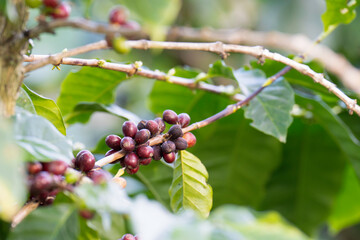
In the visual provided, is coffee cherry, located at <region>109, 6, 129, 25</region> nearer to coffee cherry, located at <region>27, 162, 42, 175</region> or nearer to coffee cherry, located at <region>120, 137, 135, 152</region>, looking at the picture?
coffee cherry, located at <region>120, 137, 135, 152</region>

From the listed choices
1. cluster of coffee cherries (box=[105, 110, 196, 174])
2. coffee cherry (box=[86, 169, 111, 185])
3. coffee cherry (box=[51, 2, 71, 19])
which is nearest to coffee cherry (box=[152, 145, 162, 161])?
cluster of coffee cherries (box=[105, 110, 196, 174])

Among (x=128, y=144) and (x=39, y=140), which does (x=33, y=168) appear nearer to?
(x=39, y=140)

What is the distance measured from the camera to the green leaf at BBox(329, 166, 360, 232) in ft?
4.07

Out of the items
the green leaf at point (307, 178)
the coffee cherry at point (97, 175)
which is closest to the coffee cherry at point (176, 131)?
the coffee cherry at point (97, 175)

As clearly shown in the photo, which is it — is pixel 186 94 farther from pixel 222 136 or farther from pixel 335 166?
pixel 335 166

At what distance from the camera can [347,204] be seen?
49.5 inches

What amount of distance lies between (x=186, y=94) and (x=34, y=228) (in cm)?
66

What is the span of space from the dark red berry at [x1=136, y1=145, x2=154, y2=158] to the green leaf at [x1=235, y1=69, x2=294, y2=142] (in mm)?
214

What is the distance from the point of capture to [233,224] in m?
0.36

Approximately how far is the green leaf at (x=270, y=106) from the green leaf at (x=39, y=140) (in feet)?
1.19

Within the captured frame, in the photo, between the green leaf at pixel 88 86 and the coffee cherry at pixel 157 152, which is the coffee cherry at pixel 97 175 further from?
the green leaf at pixel 88 86

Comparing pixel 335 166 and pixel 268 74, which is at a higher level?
pixel 268 74

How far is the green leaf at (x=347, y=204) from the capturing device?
4.07 ft

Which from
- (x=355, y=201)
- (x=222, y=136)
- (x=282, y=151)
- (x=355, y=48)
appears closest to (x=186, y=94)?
(x=222, y=136)
